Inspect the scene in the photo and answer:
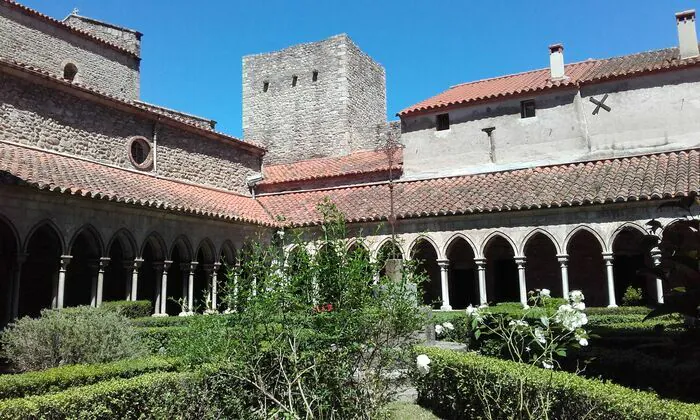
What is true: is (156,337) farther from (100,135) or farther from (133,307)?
(100,135)

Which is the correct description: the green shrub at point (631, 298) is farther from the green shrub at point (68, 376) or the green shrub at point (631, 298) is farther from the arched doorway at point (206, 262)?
the green shrub at point (68, 376)

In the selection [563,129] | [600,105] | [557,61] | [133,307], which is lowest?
[133,307]

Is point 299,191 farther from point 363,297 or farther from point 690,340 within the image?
point 690,340

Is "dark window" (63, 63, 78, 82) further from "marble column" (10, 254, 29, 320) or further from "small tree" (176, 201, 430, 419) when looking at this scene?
"small tree" (176, 201, 430, 419)

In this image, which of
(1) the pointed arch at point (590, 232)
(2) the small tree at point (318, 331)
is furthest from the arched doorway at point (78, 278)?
(1) the pointed arch at point (590, 232)

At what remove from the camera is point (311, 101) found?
2831cm

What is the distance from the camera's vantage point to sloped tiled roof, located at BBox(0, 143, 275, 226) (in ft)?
37.1

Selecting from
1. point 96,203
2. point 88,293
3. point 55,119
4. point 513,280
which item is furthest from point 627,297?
point 55,119

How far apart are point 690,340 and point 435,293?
14336 mm

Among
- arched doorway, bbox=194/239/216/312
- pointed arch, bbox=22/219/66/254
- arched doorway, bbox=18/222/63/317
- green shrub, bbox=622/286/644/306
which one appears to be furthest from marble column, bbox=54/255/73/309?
green shrub, bbox=622/286/644/306

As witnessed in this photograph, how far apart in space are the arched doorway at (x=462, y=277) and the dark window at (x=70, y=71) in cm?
1519

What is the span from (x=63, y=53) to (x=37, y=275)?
9.99m

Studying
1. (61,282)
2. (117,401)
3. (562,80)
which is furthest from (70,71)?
(117,401)

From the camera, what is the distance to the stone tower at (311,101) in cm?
2750
